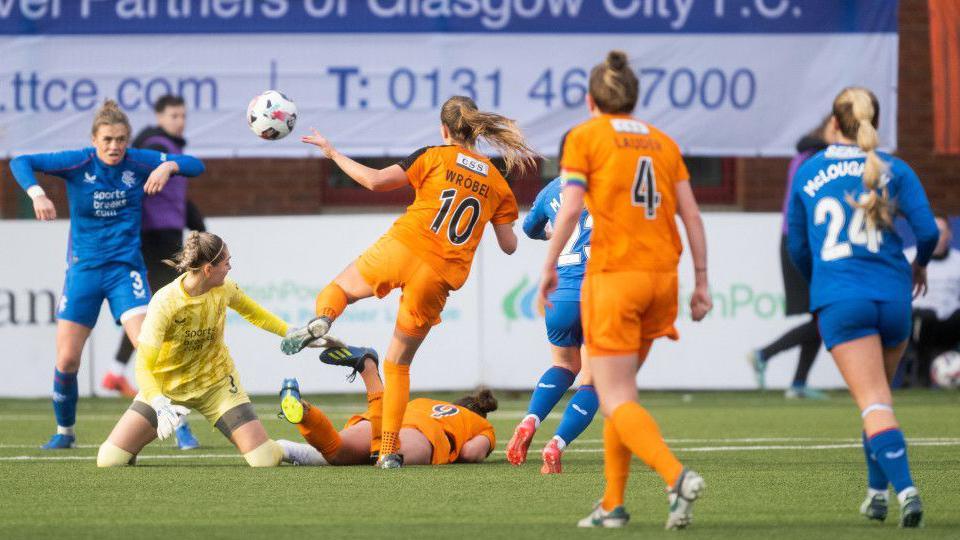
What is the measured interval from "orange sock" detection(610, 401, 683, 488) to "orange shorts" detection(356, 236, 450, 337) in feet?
8.20

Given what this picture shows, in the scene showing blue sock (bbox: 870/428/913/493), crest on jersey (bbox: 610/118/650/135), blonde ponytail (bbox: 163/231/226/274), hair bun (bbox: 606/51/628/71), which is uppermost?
hair bun (bbox: 606/51/628/71)

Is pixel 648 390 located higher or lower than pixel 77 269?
lower

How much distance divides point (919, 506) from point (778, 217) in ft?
30.9

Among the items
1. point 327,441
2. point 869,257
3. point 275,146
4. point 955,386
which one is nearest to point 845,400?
point 955,386

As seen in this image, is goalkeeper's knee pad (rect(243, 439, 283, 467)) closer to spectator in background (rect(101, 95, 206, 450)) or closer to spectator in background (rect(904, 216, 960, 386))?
spectator in background (rect(101, 95, 206, 450))

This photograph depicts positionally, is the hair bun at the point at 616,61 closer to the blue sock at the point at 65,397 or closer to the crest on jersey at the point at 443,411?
the crest on jersey at the point at 443,411

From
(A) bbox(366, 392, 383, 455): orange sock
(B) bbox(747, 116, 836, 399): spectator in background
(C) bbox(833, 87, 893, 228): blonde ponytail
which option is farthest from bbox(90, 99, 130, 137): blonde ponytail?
(B) bbox(747, 116, 836, 399): spectator in background

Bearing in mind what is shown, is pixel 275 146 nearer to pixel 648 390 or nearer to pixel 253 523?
pixel 648 390

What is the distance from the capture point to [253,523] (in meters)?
6.07

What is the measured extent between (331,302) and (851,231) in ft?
9.56

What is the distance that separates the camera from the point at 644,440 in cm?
571

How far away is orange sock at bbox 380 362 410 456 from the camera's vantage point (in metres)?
8.18

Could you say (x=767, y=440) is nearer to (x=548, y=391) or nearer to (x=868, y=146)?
(x=548, y=391)

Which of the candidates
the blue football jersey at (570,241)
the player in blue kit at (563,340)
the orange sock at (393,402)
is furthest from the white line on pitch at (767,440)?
the orange sock at (393,402)
